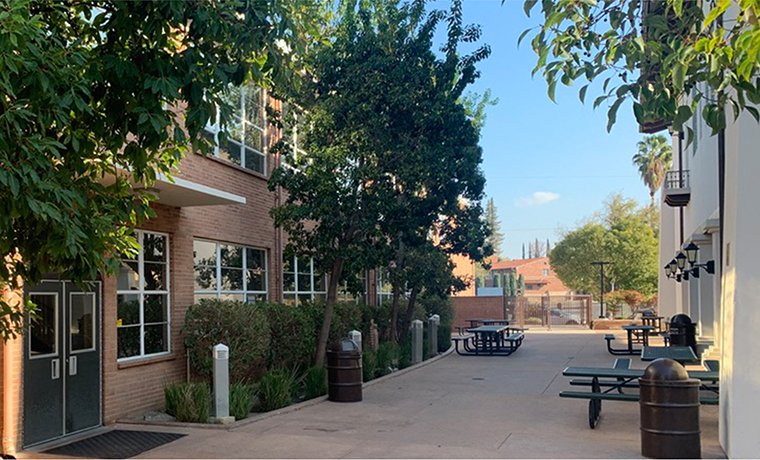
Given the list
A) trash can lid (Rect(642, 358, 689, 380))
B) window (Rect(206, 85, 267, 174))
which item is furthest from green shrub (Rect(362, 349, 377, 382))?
trash can lid (Rect(642, 358, 689, 380))

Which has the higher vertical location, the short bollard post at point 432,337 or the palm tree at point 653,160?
the palm tree at point 653,160

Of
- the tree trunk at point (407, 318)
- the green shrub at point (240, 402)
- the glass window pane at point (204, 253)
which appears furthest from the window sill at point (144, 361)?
the tree trunk at point (407, 318)

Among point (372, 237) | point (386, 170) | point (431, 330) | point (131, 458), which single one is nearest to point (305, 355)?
point (372, 237)

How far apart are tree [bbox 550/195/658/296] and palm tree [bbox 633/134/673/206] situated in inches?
272

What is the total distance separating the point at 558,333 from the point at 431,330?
43.0 ft

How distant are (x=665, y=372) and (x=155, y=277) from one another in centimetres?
817

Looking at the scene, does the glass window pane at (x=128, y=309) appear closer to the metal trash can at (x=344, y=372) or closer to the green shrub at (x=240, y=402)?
the green shrub at (x=240, y=402)

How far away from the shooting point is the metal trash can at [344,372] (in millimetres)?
13148

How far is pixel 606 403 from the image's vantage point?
42.9 ft

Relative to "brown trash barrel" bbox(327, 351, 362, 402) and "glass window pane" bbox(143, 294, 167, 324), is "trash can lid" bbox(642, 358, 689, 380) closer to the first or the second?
"brown trash barrel" bbox(327, 351, 362, 402)

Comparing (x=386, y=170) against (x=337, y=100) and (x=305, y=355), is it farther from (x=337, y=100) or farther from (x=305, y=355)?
(x=305, y=355)

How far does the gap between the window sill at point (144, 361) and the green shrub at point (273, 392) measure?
1627 millimetres

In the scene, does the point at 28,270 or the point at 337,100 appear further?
the point at 337,100

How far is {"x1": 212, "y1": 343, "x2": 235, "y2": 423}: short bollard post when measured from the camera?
10.9m
